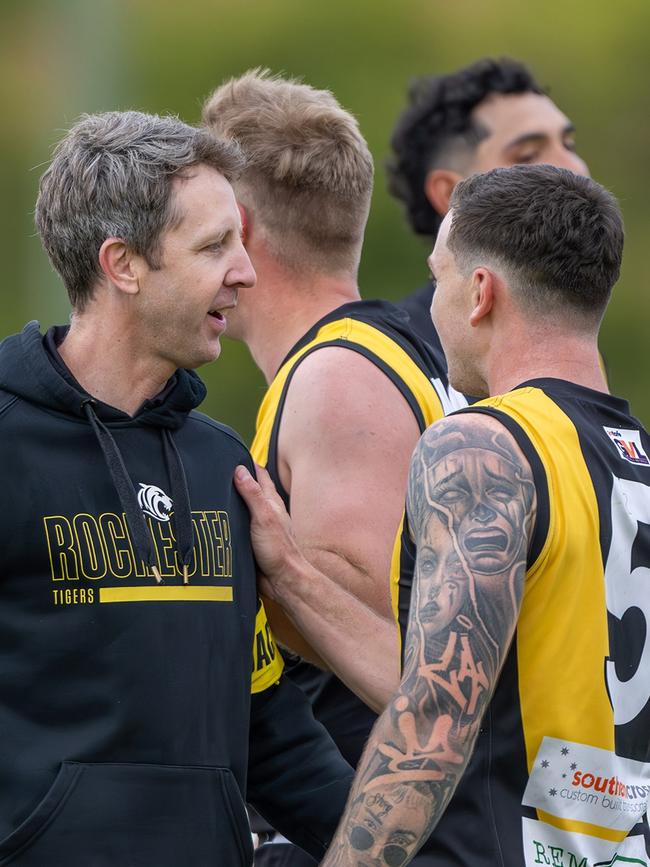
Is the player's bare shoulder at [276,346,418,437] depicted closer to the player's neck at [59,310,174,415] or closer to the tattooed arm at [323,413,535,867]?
the player's neck at [59,310,174,415]

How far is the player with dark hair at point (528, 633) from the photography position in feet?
8.67

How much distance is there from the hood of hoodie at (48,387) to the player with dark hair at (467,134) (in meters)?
3.56

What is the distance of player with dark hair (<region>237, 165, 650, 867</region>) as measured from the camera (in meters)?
2.64

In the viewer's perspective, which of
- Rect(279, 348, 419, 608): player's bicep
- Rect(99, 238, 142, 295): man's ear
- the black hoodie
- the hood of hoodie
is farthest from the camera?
Rect(279, 348, 419, 608): player's bicep

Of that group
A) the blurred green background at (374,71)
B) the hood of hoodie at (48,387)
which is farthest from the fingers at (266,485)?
the blurred green background at (374,71)

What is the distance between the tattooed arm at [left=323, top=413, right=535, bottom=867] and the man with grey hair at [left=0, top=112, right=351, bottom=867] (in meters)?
0.45

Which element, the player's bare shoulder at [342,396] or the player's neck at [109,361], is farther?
the player's bare shoulder at [342,396]

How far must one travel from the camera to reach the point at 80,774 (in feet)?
9.40

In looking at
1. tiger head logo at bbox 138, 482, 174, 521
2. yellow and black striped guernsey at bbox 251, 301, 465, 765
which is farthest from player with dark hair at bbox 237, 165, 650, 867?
yellow and black striped guernsey at bbox 251, 301, 465, 765

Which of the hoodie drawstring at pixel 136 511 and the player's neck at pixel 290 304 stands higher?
the player's neck at pixel 290 304

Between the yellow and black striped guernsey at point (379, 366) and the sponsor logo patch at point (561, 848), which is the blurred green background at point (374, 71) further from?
the sponsor logo patch at point (561, 848)

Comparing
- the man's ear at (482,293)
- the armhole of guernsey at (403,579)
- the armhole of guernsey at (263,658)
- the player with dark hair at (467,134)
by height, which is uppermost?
the player with dark hair at (467,134)

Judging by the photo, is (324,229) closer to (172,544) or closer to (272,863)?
(172,544)

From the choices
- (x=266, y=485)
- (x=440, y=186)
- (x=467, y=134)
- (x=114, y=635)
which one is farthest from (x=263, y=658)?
(x=467, y=134)
